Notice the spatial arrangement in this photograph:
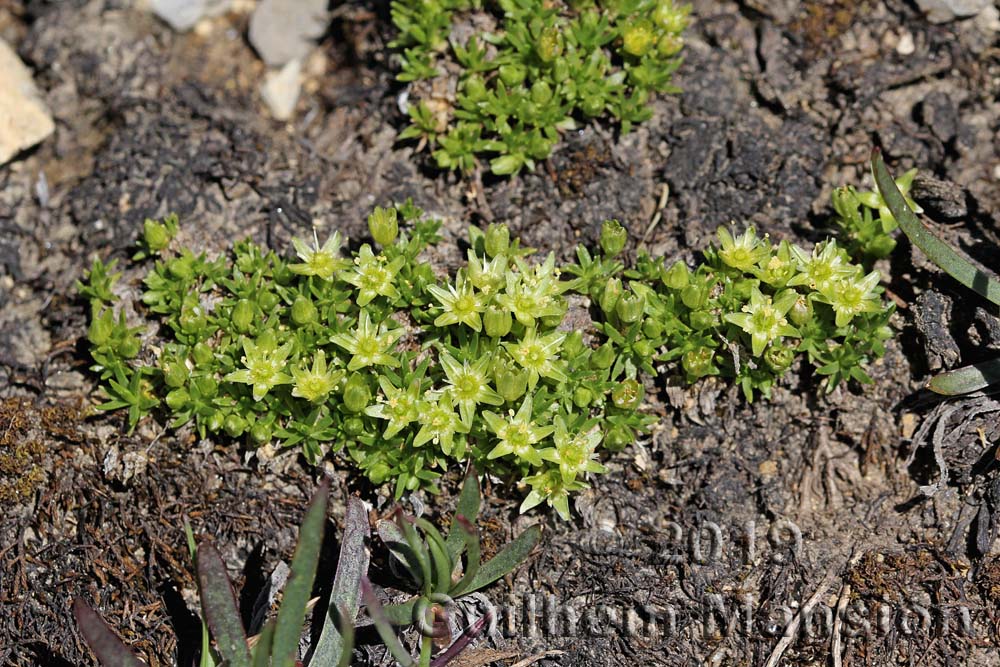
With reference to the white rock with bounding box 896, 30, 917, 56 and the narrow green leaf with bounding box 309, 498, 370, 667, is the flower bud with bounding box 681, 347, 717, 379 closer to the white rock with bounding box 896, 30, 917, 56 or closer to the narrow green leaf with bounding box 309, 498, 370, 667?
the narrow green leaf with bounding box 309, 498, 370, 667

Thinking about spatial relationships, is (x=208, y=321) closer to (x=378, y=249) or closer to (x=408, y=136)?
(x=378, y=249)

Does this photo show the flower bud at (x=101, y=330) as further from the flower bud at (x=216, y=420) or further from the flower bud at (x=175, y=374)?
the flower bud at (x=216, y=420)

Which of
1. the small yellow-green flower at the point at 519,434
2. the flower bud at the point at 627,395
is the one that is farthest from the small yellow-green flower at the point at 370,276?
the flower bud at the point at 627,395

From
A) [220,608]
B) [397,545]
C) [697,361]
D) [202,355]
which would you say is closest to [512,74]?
[697,361]

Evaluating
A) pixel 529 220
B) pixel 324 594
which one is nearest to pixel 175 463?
pixel 324 594

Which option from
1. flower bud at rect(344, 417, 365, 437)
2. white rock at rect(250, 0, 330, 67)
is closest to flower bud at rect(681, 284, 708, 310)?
flower bud at rect(344, 417, 365, 437)

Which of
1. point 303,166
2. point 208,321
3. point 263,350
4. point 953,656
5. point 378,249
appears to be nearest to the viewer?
point 953,656
